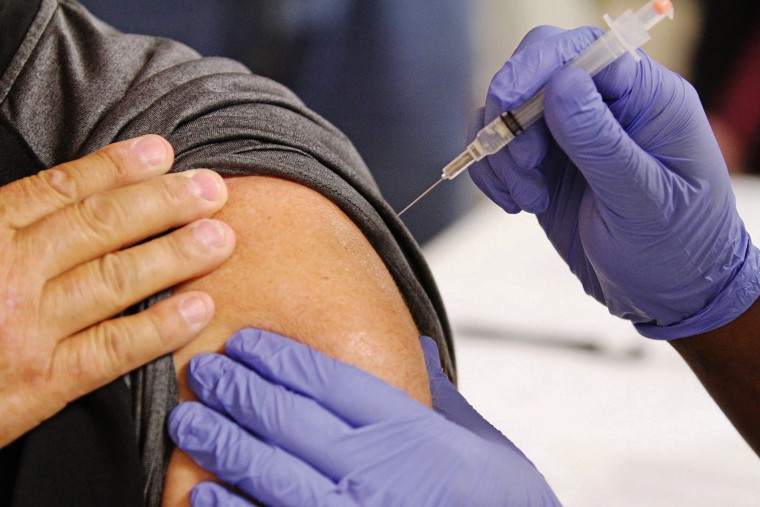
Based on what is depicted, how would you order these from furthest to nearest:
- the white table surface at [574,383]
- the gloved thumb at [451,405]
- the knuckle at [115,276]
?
the white table surface at [574,383]
the gloved thumb at [451,405]
the knuckle at [115,276]

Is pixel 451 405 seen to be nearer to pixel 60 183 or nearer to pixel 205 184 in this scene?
pixel 205 184

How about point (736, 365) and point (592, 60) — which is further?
point (736, 365)

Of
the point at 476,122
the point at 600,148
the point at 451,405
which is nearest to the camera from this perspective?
the point at 600,148

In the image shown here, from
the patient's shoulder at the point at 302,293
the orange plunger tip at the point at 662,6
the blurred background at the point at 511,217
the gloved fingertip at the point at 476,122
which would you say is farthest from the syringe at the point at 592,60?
the blurred background at the point at 511,217

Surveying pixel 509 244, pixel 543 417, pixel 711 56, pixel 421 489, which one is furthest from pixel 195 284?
pixel 711 56

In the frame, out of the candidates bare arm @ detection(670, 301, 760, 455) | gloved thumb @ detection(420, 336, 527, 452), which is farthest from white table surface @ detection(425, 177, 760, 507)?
gloved thumb @ detection(420, 336, 527, 452)

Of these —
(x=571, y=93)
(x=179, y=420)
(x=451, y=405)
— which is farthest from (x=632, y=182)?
(x=179, y=420)

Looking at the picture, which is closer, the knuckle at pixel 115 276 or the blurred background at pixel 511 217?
the knuckle at pixel 115 276

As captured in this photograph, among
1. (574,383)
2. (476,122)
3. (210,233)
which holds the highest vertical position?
(210,233)

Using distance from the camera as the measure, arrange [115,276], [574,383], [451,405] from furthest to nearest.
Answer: [574,383], [451,405], [115,276]

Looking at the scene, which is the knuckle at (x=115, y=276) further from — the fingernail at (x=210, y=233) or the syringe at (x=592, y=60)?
the syringe at (x=592, y=60)

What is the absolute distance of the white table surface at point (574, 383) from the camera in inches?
78.3

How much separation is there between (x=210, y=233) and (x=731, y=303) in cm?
84

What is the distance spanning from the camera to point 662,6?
840mm
